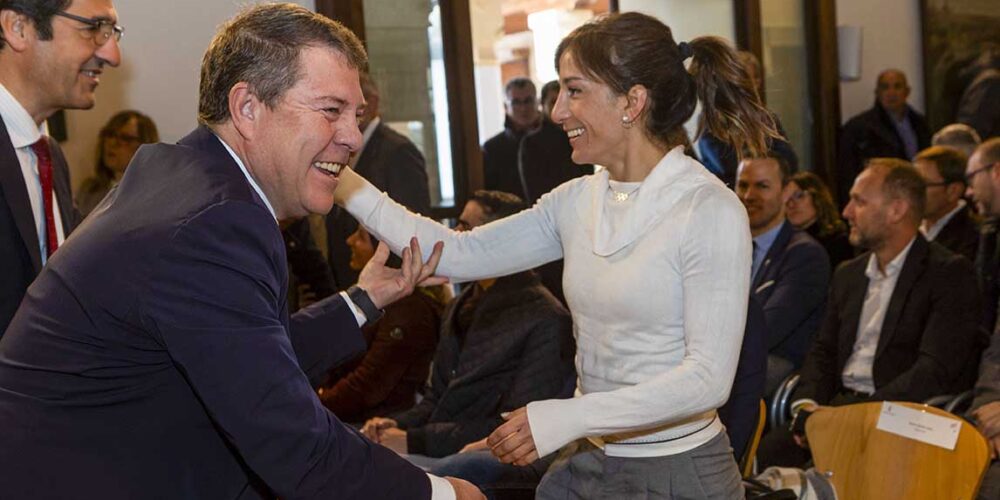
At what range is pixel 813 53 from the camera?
7.60m

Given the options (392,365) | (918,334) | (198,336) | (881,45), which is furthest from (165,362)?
(881,45)

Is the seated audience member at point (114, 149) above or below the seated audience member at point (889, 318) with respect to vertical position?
above

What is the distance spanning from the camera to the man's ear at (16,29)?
2.37 metres

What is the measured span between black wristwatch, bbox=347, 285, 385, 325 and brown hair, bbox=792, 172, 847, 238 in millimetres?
3542

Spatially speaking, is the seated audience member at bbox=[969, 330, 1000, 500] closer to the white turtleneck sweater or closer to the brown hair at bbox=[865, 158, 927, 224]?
the brown hair at bbox=[865, 158, 927, 224]

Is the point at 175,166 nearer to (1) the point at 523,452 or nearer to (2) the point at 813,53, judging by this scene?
(1) the point at 523,452

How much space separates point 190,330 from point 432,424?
7.40 feet

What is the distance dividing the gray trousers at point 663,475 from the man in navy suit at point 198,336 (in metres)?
0.55

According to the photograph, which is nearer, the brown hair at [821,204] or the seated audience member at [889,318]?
the seated audience member at [889,318]

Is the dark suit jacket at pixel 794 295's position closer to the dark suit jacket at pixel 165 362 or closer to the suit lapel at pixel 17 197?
the suit lapel at pixel 17 197

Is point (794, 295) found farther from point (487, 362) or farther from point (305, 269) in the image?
point (305, 269)

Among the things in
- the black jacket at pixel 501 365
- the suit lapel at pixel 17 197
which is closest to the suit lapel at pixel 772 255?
the black jacket at pixel 501 365

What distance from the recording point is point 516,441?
199 cm

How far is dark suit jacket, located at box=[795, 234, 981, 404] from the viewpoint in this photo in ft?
12.7
